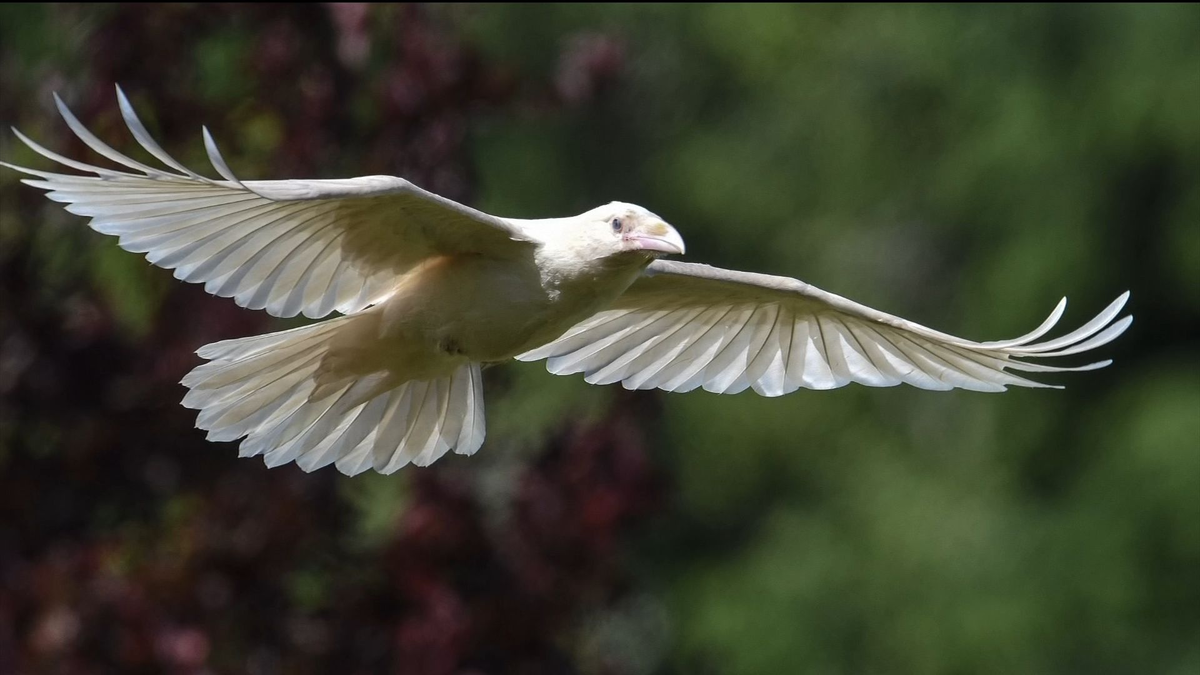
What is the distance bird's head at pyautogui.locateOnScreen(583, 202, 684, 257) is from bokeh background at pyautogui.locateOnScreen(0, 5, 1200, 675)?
232cm

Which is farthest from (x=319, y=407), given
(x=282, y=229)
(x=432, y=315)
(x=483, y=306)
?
(x=282, y=229)

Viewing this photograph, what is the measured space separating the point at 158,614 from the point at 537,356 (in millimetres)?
1966

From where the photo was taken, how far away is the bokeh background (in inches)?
317

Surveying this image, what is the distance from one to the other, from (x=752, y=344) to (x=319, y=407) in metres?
1.59

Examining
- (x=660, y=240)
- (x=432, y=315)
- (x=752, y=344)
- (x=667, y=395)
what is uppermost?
(x=667, y=395)

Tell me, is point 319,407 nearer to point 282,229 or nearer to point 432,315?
point 432,315

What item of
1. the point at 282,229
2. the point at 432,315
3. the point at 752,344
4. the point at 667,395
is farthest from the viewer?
the point at 667,395

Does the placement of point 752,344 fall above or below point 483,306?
above

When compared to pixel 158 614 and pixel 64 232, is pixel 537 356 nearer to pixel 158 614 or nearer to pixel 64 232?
pixel 158 614

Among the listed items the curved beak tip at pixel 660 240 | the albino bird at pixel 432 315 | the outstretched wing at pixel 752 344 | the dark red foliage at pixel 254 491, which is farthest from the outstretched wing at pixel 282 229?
the dark red foliage at pixel 254 491

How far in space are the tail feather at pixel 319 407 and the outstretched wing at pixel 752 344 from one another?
0.38m

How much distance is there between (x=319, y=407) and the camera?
637cm

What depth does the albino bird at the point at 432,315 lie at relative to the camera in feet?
17.4

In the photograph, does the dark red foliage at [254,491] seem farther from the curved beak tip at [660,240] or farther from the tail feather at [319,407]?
the curved beak tip at [660,240]
